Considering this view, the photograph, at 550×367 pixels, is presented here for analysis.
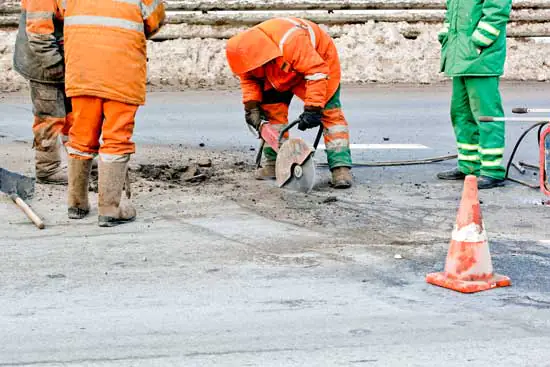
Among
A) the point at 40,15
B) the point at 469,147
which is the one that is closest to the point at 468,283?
the point at 469,147

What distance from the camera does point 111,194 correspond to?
705 centimetres

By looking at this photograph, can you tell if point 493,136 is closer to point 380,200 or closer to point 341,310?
point 380,200

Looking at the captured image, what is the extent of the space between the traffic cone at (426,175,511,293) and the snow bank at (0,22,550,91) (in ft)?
34.9

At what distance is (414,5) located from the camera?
1717cm

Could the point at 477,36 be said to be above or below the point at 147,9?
below

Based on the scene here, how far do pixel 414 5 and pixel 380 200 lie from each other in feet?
31.8

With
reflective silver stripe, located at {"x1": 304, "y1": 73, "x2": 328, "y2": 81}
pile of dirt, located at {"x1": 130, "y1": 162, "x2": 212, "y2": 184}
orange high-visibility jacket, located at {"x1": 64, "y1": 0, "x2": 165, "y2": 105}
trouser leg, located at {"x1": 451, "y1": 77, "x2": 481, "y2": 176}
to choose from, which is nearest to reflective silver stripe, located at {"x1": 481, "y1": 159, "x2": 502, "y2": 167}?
trouser leg, located at {"x1": 451, "y1": 77, "x2": 481, "y2": 176}

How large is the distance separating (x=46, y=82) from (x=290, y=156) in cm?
197

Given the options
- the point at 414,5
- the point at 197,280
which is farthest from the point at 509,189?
the point at 414,5

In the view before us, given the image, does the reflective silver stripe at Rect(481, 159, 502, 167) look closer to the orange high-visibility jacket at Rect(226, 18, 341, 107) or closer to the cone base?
the orange high-visibility jacket at Rect(226, 18, 341, 107)

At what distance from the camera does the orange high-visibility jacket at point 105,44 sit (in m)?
6.80

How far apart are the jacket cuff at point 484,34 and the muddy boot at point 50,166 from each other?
345cm

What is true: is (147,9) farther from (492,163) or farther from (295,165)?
(492,163)

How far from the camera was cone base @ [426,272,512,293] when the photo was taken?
5.47 m
